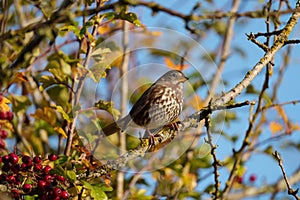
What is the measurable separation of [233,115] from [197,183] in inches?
24.8

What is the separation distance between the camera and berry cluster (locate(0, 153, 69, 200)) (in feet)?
8.31

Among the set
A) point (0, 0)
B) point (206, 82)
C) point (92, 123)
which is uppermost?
point (206, 82)

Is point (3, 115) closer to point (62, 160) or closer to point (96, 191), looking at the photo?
point (62, 160)

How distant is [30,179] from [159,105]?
1254mm

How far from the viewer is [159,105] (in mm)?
3715

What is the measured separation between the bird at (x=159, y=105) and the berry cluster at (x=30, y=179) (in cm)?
82

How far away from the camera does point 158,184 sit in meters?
4.28

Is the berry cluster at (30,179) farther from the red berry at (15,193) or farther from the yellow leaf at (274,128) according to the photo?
the yellow leaf at (274,128)

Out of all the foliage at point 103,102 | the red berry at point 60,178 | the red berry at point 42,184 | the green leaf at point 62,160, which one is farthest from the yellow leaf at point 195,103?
the red berry at point 42,184

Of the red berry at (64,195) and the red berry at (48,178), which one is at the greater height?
the red berry at (48,178)

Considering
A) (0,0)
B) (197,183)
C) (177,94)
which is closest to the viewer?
(0,0)

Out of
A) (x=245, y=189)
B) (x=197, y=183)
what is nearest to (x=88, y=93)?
(x=197, y=183)

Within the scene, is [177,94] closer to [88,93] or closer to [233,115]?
[88,93]

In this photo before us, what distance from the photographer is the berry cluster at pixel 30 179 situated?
2.53m
